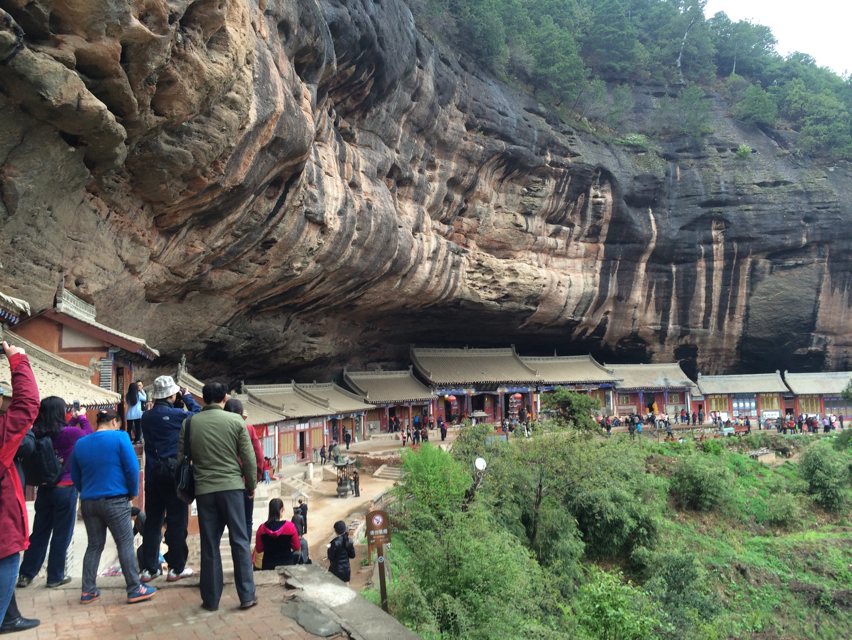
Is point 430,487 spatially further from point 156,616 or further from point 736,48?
point 736,48

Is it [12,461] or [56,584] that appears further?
[56,584]

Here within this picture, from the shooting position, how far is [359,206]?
20109 millimetres

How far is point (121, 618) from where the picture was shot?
438cm

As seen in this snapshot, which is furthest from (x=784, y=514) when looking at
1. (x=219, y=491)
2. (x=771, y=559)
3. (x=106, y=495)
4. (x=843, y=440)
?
(x=106, y=495)

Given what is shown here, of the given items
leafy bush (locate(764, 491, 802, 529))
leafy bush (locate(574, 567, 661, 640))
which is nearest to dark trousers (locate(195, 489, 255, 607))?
leafy bush (locate(574, 567, 661, 640))

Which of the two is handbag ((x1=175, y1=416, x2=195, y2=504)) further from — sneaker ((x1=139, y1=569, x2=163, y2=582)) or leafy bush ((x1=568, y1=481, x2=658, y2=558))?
leafy bush ((x1=568, y1=481, x2=658, y2=558))

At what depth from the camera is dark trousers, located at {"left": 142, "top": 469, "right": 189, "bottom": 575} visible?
5.21 m

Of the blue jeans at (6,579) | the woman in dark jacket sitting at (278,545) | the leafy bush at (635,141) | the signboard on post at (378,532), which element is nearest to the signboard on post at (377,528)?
the signboard on post at (378,532)

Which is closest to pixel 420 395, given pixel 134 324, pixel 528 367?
pixel 528 367

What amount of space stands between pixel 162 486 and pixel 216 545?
997 millimetres

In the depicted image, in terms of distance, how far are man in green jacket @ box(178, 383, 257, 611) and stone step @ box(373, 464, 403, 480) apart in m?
16.3

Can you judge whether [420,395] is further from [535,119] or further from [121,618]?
[121,618]

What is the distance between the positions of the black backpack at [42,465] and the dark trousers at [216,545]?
1.49 meters

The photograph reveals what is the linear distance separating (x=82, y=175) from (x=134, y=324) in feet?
22.1
